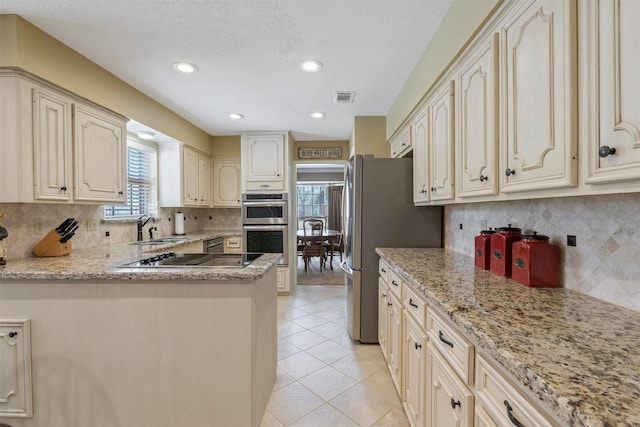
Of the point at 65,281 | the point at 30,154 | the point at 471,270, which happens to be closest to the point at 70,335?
the point at 65,281

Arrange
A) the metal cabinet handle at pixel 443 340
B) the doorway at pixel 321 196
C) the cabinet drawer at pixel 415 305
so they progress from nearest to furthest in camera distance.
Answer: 1. the metal cabinet handle at pixel 443 340
2. the cabinet drawer at pixel 415 305
3. the doorway at pixel 321 196

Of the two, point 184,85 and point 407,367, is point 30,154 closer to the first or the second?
point 184,85

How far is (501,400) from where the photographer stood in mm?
776

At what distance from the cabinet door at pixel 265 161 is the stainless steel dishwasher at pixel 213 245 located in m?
0.93

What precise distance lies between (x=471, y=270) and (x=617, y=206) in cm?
72

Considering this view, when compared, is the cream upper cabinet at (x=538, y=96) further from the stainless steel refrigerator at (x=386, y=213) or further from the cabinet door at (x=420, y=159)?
the stainless steel refrigerator at (x=386, y=213)

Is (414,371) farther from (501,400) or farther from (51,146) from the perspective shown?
(51,146)

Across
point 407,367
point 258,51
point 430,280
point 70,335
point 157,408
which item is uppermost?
point 258,51

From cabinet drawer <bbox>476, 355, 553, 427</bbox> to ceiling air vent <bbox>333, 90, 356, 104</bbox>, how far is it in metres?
2.73

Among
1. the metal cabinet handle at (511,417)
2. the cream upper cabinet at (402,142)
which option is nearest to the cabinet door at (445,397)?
the metal cabinet handle at (511,417)

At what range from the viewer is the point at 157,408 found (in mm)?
1575

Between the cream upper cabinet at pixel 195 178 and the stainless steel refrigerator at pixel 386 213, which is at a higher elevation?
the cream upper cabinet at pixel 195 178

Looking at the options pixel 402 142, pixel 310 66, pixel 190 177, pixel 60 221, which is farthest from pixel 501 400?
pixel 190 177

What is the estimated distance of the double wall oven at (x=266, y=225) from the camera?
4285 mm
